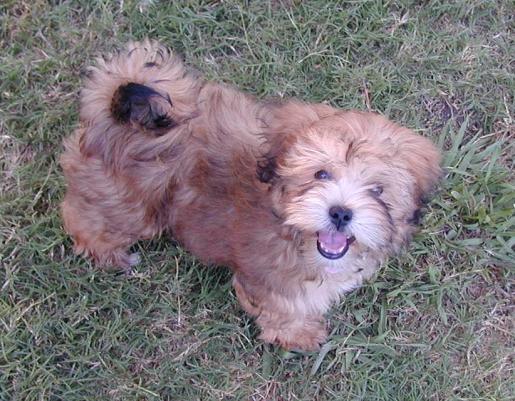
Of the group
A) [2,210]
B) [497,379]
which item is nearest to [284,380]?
[497,379]

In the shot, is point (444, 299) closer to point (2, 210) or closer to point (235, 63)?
point (235, 63)

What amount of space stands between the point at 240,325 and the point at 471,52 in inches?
77.5

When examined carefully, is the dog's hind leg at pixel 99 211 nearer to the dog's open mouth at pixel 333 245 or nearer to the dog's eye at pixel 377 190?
the dog's open mouth at pixel 333 245

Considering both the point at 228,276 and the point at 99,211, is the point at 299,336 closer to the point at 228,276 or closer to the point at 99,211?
the point at 228,276

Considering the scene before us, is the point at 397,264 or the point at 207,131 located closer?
the point at 207,131

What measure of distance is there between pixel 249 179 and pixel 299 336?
106cm

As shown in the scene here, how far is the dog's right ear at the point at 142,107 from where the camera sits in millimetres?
2586

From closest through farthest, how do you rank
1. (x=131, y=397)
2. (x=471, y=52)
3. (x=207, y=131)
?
(x=207, y=131), (x=131, y=397), (x=471, y=52)

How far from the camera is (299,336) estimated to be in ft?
10.9

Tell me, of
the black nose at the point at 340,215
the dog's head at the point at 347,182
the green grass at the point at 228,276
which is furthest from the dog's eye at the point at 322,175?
the green grass at the point at 228,276

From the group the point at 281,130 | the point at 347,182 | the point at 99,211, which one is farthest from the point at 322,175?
the point at 99,211

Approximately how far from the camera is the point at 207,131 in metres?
2.74

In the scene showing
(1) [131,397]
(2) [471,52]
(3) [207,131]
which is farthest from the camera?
(2) [471,52]

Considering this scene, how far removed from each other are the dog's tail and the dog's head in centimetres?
47
